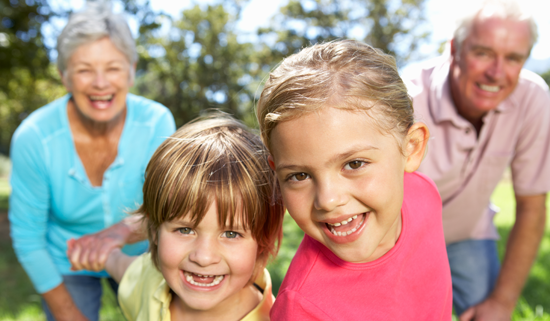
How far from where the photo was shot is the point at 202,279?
1734 mm

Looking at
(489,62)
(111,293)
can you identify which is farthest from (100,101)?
(111,293)

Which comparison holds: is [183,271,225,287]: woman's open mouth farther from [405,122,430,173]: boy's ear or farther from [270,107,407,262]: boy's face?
[405,122,430,173]: boy's ear

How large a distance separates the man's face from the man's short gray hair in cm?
3

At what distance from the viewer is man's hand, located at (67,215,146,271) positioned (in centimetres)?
220

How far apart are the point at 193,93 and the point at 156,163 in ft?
64.3

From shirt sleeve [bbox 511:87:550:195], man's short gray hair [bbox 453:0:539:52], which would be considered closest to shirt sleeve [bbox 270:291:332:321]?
man's short gray hair [bbox 453:0:539:52]

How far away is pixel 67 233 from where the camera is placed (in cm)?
285

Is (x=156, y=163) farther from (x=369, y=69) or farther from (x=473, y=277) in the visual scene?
(x=473, y=277)

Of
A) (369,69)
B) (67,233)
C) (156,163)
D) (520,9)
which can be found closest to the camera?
(369,69)

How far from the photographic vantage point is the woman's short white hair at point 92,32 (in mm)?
2582

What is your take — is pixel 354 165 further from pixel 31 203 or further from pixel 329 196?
pixel 31 203

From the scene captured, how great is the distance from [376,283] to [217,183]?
27.6 inches

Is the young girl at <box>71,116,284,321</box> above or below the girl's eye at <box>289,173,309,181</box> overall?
below

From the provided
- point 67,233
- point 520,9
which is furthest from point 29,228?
point 520,9
